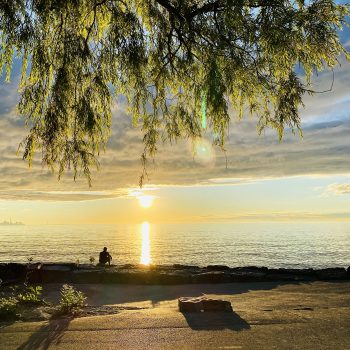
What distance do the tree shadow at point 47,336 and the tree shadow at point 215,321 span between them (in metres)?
2.26

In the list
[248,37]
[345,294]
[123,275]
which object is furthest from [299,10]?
[123,275]

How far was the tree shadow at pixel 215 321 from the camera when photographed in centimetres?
752

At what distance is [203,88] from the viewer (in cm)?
789

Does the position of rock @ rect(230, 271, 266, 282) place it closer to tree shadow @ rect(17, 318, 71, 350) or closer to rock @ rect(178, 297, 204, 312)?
rock @ rect(178, 297, 204, 312)

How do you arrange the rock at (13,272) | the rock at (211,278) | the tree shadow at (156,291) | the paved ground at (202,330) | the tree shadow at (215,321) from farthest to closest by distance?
the rock at (13,272), the rock at (211,278), the tree shadow at (156,291), the tree shadow at (215,321), the paved ground at (202,330)

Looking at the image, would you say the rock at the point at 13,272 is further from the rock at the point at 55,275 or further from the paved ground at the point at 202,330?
the paved ground at the point at 202,330

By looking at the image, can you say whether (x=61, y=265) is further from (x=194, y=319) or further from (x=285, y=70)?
(x=285, y=70)

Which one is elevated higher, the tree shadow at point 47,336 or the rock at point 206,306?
the rock at point 206,306

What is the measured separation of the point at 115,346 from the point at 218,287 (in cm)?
892

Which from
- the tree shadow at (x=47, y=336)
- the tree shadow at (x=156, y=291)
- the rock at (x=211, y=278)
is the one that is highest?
the tree shadow at (x=47, y=336)

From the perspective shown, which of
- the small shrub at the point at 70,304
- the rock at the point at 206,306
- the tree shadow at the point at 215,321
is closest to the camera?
the tree shadow at the point at 215,321

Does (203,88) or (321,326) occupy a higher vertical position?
(203,88)

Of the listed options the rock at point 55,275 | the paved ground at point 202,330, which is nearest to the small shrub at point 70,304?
the paved ground at point 202,330

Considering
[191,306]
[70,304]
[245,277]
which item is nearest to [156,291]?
[245,277]
